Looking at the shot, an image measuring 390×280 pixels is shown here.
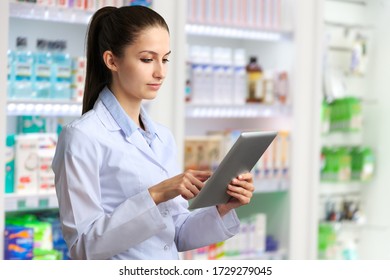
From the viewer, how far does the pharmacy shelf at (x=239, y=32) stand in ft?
12.2

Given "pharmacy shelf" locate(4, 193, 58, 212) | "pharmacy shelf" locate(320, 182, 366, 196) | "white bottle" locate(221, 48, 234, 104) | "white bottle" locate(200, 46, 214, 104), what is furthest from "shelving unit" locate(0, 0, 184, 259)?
"pharmacy shelf" locate(320, 182, 366, 196)

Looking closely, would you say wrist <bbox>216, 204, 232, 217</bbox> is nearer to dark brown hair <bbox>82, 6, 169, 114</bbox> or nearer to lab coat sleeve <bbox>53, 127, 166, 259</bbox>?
lab coat sleeve <bbox>53, 127, 166, 259</bbox>

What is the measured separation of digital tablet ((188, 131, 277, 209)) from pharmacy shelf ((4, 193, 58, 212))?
1591 mm

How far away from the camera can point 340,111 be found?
4715 millimetres

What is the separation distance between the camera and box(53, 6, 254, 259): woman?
5.46ft

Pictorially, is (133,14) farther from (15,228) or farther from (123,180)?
(15,228)

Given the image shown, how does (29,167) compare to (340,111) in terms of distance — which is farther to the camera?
(340,111)

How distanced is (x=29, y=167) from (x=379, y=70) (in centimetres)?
261

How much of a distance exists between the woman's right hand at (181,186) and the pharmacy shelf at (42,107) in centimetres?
159

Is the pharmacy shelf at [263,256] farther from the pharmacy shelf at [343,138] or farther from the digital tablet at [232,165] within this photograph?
the digital tablet at [232,165]

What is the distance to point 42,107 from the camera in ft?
10.4

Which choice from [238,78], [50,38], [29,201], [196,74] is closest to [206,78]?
[196,74]
